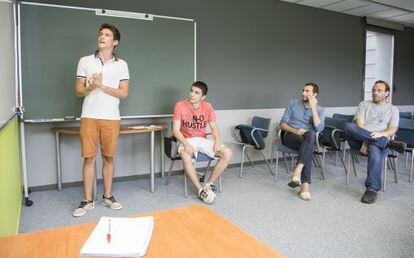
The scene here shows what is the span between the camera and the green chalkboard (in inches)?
133

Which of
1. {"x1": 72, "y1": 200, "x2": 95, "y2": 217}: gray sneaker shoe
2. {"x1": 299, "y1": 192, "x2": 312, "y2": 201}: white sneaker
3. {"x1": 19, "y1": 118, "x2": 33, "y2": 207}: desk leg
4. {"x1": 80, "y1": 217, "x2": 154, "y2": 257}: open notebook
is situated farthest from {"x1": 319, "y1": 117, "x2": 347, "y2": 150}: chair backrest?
{"x1": 80, "y1": 217, "x2": 154, "y2": 257}: open notebook

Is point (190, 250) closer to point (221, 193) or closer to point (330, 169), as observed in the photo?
point (221, 193)

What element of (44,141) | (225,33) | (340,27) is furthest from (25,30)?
(340,27)

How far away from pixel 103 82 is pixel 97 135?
0.50 m

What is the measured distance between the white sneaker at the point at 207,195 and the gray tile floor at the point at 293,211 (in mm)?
71

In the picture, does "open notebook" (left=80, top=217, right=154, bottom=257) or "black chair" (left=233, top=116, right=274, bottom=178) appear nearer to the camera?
"open notebook" (left=80, top=217, right=154, bottom=257)

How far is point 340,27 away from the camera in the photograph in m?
6.11

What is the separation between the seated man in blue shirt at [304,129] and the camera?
3.61m

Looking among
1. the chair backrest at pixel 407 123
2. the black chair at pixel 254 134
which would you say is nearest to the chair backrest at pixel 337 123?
the chair backrest at pixel 407 123

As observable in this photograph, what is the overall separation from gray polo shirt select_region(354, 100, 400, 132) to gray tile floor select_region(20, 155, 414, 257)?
0.76m

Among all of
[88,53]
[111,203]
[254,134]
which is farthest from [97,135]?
[254,134]

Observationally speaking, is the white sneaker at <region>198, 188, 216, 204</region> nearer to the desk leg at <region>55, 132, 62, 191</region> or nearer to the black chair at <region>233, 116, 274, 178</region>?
the black chair at <region>233, 116, 274, 178</region>

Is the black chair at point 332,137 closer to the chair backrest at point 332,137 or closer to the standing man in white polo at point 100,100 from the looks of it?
the chair backrest at point 332,137

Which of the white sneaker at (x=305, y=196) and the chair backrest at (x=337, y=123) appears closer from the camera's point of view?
the white sneaker at (x=305, y=196)
